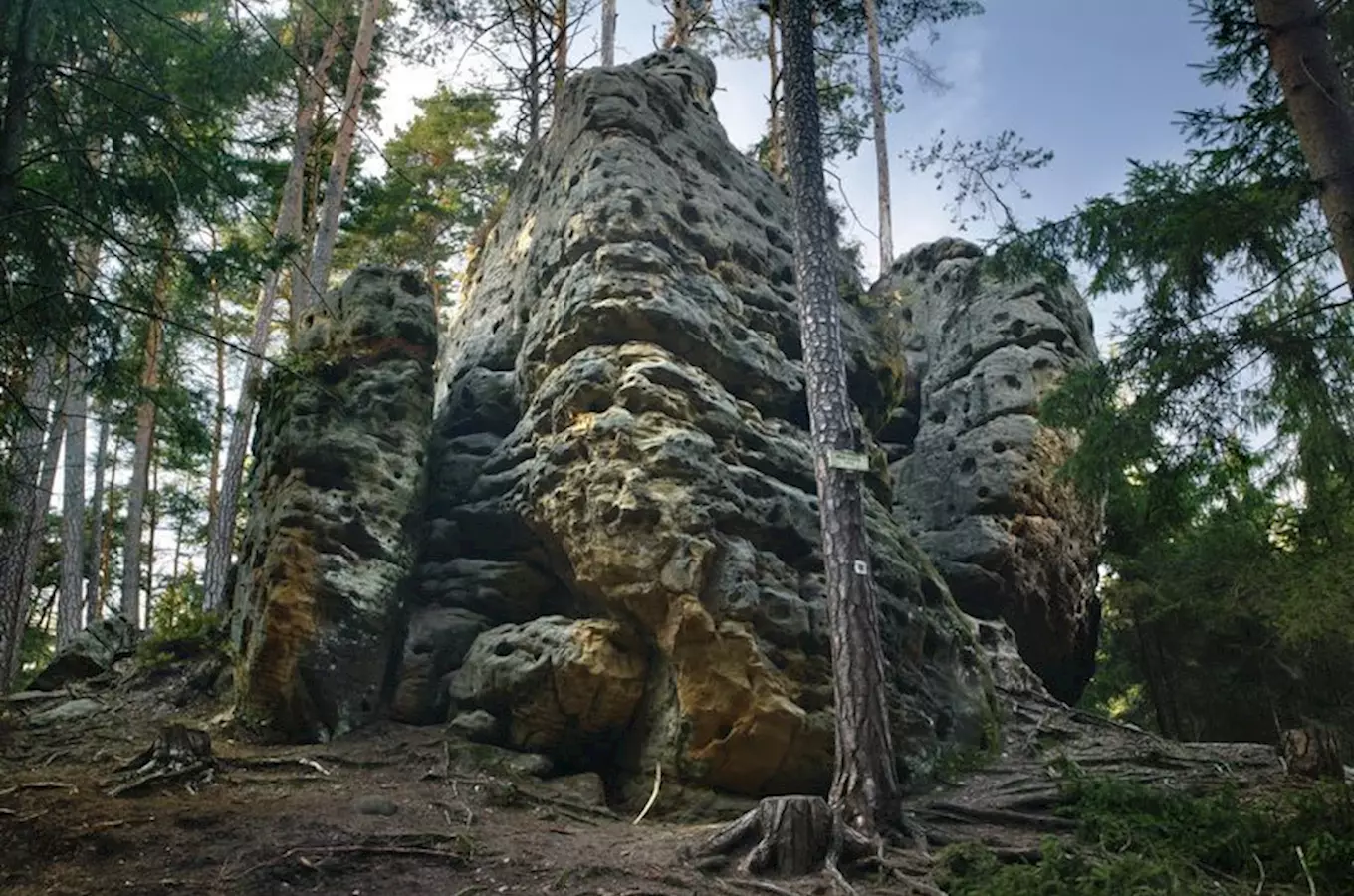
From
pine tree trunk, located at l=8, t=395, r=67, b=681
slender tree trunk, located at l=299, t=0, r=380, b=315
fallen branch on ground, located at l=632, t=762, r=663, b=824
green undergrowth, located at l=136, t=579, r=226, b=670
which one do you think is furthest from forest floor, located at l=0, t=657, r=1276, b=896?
slender tree trunk, located at l=299, t=0, r=380, b=315

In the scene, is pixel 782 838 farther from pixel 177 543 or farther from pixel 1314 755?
pixel 177 543

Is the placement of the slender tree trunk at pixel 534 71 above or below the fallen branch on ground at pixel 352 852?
above

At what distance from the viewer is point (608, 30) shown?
58.2ft

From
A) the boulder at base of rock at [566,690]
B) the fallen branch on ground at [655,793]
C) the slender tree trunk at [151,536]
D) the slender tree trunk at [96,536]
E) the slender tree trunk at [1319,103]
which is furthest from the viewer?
the slender tree trunk at [151,536]

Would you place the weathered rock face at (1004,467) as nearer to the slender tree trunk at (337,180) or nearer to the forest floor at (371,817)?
the forest floor at (371,817)

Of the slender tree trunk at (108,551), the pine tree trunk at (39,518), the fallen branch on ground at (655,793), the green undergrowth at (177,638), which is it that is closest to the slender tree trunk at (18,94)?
the pine tree trunk at (39,518)

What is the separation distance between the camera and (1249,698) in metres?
13.7

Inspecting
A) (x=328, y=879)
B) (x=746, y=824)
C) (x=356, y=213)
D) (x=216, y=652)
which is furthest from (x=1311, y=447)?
(x=356, y=213)

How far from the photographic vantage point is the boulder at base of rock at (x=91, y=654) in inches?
420

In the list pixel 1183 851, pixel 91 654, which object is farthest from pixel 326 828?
pixel 91 654

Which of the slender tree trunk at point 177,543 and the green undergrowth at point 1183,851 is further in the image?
the slender tree trunk at point 177,543

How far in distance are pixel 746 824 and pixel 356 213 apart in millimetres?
14885

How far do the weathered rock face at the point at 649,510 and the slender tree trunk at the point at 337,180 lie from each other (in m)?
2.63

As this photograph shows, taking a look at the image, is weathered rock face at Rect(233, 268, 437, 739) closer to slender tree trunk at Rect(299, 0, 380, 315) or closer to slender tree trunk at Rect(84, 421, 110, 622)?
slender tree trunk at Rect(299, 0, 380, 315)
